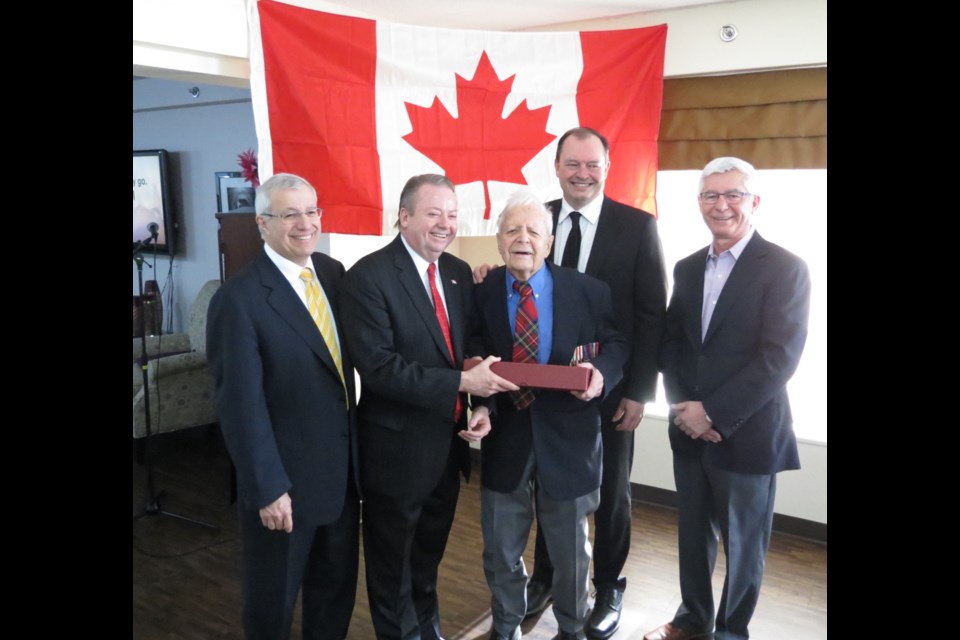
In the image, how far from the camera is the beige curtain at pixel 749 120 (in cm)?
316

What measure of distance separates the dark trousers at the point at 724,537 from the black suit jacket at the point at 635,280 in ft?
1.00

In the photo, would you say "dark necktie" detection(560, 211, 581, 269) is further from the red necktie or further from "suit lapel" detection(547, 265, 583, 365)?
the red necktie

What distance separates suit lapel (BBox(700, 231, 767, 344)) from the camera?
211cm

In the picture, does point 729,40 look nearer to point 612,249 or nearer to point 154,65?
point 612,249

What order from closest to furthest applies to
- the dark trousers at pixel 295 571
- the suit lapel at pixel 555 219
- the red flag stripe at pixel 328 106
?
1. the dark trousers at pixel 295 571
2. the suit lapel at pixel 555 219
3. the red flag stripe at pixel 328 106

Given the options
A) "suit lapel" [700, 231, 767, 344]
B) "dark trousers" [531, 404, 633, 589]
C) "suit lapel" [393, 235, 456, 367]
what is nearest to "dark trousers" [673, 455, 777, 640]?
"dark trousers" [531, 404, 633, 589]

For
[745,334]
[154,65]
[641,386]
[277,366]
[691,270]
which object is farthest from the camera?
[154,65]

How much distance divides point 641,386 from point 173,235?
4.94 m

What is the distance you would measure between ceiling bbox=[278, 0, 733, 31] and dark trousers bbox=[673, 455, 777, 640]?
6.78ft

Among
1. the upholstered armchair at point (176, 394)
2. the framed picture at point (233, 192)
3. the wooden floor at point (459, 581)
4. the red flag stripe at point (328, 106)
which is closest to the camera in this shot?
the wooden floor at point (459, 581)

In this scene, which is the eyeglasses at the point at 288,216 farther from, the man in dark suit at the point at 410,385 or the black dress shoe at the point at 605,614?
the black dress shoe at the point at 605,614

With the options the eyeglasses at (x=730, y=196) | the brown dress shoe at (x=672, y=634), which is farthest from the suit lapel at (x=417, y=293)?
the brown dress shoe at (x=672, y=634)
